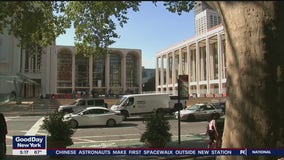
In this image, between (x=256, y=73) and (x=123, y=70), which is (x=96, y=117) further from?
(x=123, y=70)

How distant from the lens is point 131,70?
445 ft

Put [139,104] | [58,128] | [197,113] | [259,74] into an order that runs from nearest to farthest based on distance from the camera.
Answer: [259,74], [58,128], [197,113], [139,104]

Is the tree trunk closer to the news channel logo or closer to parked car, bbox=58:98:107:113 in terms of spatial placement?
the news channel logo

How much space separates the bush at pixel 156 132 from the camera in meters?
12.8

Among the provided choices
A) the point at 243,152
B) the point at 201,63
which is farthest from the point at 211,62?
the point at 243,152

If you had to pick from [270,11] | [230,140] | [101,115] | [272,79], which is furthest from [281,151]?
[101,115]

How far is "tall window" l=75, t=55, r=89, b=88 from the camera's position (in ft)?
437

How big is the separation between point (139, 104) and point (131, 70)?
10511cm

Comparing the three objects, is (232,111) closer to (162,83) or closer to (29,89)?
(29,89)

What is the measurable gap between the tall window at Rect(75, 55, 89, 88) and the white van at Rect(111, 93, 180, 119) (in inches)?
4054

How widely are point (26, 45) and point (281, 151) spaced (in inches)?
360

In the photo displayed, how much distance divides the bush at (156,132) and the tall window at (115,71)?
121 metres

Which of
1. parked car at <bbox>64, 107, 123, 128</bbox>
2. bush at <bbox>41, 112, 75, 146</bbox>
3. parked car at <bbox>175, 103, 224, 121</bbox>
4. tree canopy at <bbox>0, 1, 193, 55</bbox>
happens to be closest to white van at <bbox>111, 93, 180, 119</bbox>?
parked car at <bbox>175, 103, 224, 121</bbox>

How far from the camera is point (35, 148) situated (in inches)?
273
